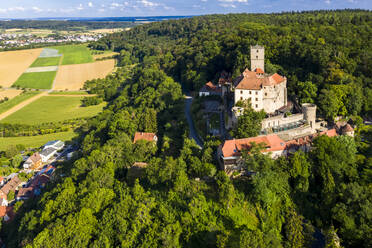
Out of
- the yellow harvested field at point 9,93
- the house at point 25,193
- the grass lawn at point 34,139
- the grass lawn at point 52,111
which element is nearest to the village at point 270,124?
the house at point 25,193

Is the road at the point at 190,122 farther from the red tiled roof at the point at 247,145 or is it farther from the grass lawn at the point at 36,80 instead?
the grass lawn at the point at 36,80

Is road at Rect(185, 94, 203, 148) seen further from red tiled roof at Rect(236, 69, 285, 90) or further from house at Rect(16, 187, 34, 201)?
house at Rect(16, 187, 34, 201)

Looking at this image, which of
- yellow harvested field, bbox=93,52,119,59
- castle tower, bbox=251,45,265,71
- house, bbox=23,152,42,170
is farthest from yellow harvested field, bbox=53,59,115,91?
castle tower, bbox=251,45,265,71

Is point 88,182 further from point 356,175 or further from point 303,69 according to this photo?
point 303,69

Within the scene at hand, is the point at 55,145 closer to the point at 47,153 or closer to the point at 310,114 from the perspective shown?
the point at 47,153

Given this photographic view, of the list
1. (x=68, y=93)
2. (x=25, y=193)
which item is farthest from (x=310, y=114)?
(x=68, y=93)

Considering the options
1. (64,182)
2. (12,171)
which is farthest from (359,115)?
(12,171)
